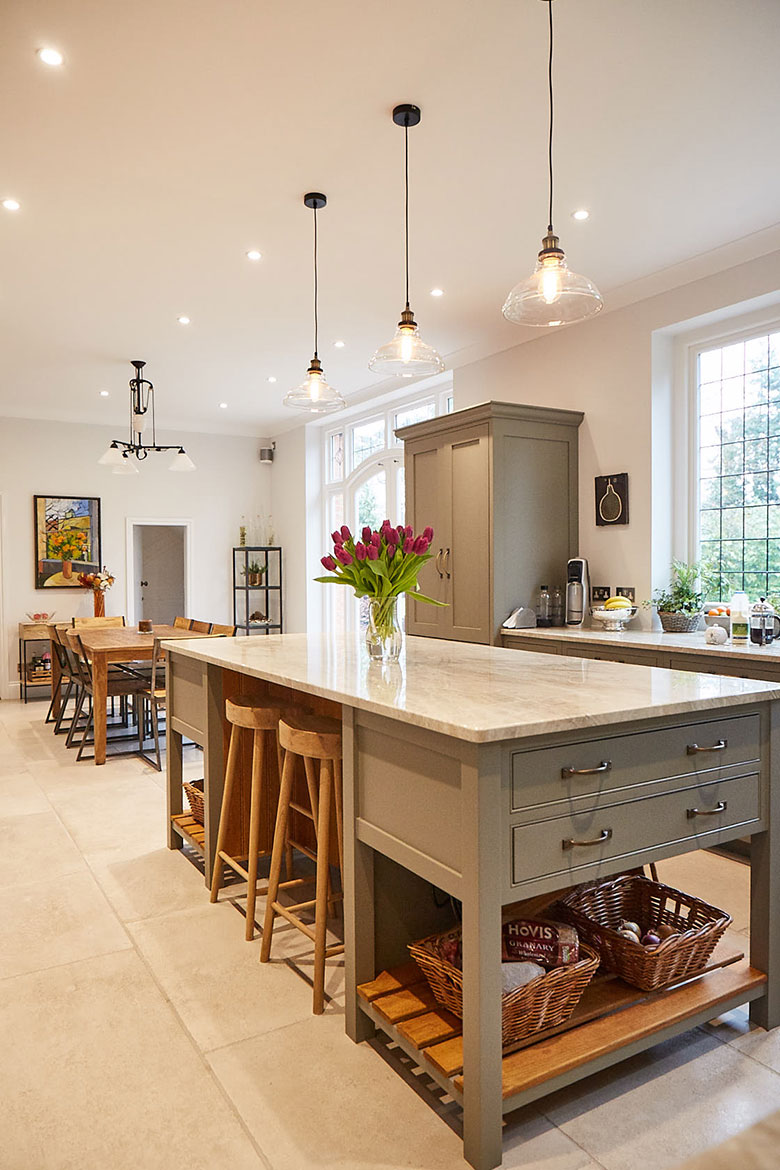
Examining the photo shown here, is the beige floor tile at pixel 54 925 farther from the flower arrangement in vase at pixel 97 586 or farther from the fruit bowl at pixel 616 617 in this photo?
the flower arrangement in vase at pixel 97 586

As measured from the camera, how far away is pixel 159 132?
2971 millimetres

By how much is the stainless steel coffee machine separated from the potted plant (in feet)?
1.45

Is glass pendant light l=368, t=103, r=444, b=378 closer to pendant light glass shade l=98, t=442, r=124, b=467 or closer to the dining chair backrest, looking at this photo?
pendant light glass shade l=98, t=442, r=124, b=467

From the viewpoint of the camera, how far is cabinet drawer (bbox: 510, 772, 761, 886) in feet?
5.56

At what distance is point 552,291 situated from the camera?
2383 mm

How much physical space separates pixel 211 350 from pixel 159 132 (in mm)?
3166

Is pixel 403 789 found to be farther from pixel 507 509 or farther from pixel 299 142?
pixel 507 509

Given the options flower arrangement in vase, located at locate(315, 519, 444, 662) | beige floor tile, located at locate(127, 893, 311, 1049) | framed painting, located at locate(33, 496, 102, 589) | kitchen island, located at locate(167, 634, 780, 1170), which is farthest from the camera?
framed painting, located at locate(33, 496, 102, 589)

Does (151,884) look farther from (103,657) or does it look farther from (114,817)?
(103,657)

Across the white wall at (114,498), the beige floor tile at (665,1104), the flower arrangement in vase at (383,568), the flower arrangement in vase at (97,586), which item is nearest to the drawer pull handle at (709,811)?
the beige floor tile at (665,1104)

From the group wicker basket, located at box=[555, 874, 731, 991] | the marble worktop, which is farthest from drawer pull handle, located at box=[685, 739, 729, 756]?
wicker basket, located at box=[555, 874, 731, 991]

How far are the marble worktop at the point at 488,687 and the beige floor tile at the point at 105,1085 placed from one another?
0.99 m

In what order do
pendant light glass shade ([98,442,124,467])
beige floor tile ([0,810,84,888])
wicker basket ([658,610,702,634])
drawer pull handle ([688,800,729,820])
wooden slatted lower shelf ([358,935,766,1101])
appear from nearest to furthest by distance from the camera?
1. wooden slatted lower shelf ([358,935,766,1101])
2. drawer pull handle ([688,800,729,820])
3. beige floor tile ([0,810,84,888])
4. wicker basket ([658,610,702,634])
5. pendant light glass shade ([98,442,124,467])

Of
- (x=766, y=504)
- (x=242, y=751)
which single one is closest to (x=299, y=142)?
(x=242, y=751)
